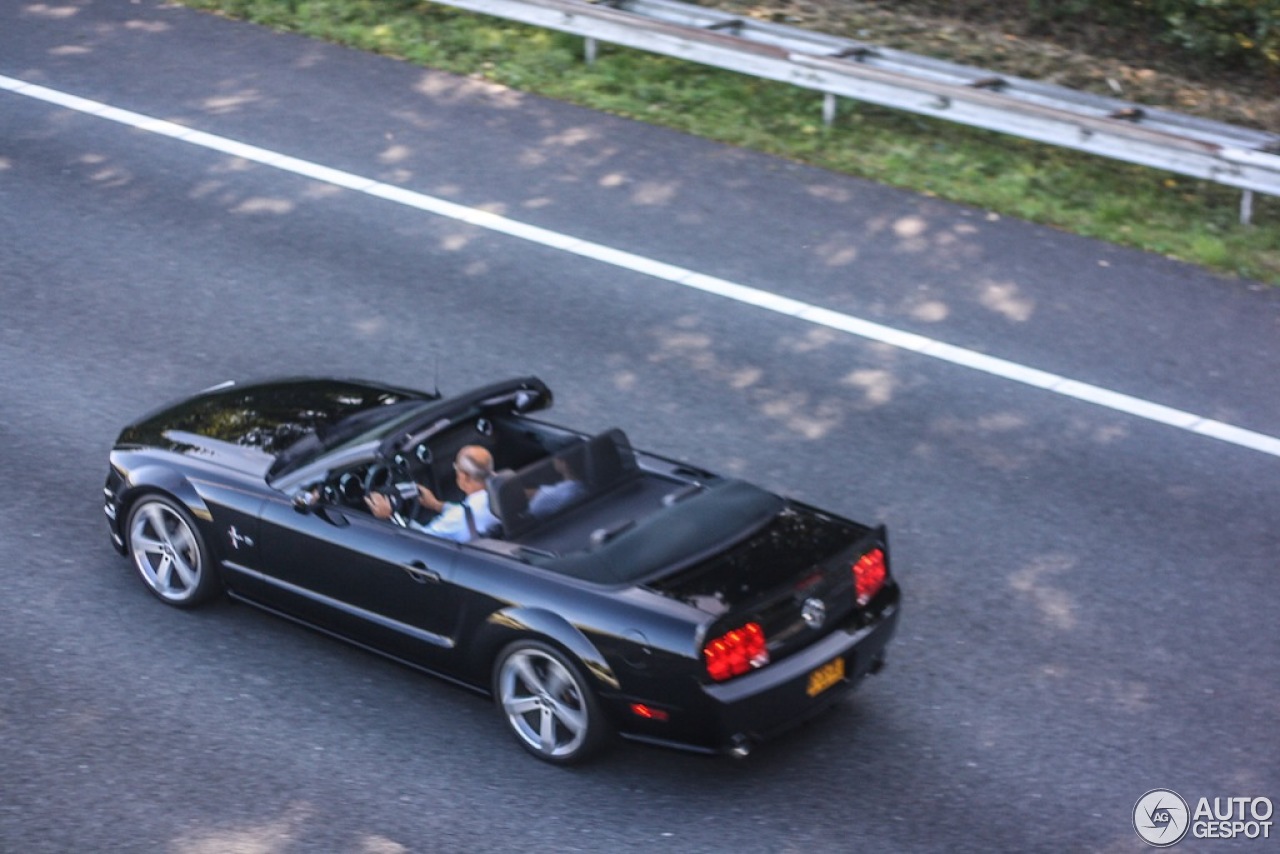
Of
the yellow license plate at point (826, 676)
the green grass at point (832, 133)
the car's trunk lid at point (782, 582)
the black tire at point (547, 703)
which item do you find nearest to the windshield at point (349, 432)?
the black tire at point (547, 703)

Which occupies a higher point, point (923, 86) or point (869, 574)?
point (923, 86)

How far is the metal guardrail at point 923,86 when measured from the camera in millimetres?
12633

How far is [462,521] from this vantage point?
745 centimetres

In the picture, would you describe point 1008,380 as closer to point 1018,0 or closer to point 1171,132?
point 1171,132

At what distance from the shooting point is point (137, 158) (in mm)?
13242

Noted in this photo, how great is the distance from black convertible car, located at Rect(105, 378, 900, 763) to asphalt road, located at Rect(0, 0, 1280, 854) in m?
0.34

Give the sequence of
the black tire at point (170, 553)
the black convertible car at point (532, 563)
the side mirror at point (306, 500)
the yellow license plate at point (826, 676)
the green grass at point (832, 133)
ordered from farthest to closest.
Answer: the green grass at point (832, 133), the black tire at point (170, 553), the side mirror at point (306, 500), the yellow license plate at point (826, 676), the black convertible car at point (532, 563)

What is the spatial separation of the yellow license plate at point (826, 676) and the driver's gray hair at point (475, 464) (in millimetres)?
1818

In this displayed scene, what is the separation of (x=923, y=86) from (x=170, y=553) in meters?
7.81

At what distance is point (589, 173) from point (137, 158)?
142 inches

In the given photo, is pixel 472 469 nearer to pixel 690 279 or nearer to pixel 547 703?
pixel 547 703

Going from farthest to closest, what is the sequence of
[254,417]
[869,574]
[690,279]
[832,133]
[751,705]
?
[832,133] → [690,279] → [254,417] → [869,574] → [751,705]

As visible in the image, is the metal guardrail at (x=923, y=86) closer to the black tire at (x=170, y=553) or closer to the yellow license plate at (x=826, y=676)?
the yellow license plate at (x=826, y=676)

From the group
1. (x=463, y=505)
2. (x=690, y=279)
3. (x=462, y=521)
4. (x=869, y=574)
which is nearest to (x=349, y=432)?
(x=463, y=505)
